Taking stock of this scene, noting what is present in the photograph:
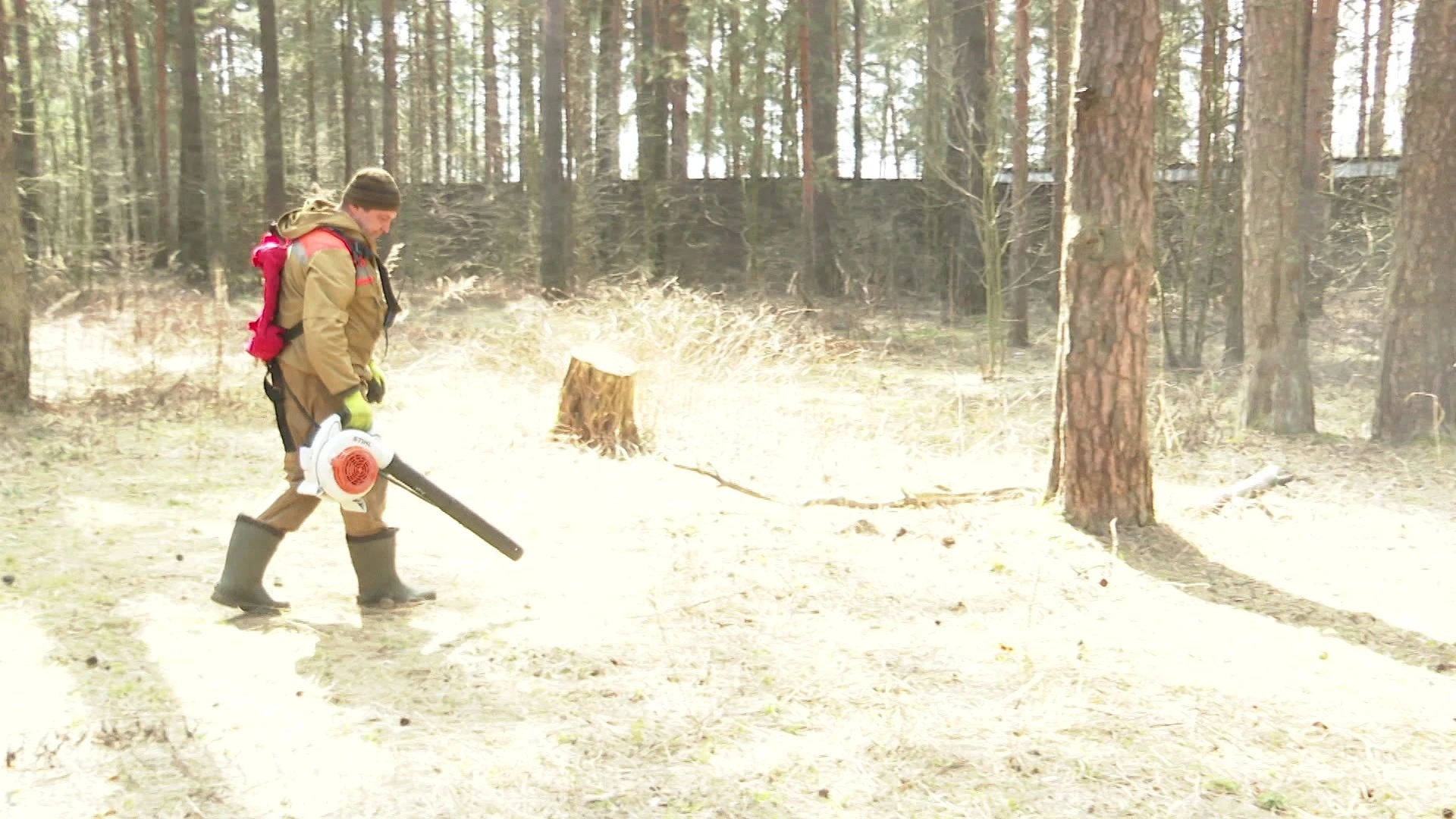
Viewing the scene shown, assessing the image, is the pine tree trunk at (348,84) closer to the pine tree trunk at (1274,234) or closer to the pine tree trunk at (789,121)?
the pine tree trunk at (789,121)

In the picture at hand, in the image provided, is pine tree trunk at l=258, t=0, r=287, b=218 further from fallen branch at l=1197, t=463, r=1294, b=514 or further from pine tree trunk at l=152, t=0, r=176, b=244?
fallen branch at l=1197, t=463, r=1294, b=514

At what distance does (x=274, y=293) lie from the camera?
4836 millimetres

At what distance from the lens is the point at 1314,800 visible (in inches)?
142

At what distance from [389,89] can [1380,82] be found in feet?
68.8

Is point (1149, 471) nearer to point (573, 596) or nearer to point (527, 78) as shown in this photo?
point (573, 596)

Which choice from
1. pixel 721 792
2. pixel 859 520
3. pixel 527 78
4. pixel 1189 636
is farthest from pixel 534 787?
pixel 527 78

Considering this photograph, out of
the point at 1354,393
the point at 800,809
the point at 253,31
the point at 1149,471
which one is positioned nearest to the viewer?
the point at 800,809

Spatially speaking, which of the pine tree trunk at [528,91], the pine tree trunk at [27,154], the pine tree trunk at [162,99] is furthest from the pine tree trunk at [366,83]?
the pine tree trunk at [27,154]

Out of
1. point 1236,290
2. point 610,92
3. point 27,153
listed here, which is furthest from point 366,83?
point 1236,290

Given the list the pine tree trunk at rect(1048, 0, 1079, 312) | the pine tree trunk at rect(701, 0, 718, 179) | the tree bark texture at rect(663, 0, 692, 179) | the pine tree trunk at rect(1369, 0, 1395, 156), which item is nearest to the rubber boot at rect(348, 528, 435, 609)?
the pine tree trunk at rect(1048, 0, 1079, 312)

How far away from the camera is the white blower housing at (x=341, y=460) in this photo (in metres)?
4.61

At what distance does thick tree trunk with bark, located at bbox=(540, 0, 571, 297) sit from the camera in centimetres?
1798

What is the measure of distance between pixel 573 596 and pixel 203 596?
1.63m

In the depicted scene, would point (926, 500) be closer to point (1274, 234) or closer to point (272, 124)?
point (1274, 234)
